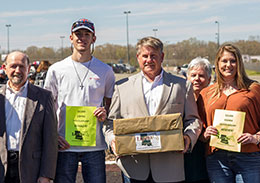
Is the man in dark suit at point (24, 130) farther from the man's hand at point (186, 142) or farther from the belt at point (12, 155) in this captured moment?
the man's hand at point (186, 142)

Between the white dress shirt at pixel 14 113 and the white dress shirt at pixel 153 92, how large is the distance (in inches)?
45.9

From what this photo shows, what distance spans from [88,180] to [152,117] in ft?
3.69

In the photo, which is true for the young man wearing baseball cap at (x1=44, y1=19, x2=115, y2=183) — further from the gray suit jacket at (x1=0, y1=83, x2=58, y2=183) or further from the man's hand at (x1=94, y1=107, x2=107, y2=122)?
the gray suit jacket at (x1=0, y1=83, x2=58, y2=183)

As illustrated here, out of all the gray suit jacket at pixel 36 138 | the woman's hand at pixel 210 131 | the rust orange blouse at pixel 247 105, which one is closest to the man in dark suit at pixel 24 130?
the gray suit jacket at pixel 36 138

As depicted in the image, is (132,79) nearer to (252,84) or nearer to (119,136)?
(119,136)

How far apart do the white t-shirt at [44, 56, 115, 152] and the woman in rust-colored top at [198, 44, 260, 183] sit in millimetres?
1119

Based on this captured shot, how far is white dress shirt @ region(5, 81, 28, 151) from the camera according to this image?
340cm

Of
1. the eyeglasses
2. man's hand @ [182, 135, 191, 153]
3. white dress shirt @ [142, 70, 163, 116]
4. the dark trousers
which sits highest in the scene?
the eyeglasses

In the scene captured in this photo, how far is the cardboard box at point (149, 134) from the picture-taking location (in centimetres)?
344

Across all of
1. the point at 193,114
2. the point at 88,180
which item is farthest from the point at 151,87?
the point at 88,180

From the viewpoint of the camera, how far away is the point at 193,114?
3.65 m

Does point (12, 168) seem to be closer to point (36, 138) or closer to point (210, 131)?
point (36, 138)

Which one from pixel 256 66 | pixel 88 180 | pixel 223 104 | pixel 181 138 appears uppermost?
pixel 256 66

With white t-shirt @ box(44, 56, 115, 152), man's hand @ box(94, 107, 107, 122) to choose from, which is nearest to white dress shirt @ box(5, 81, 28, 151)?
white t-shirt @ box(44, 56, 115, 152)
